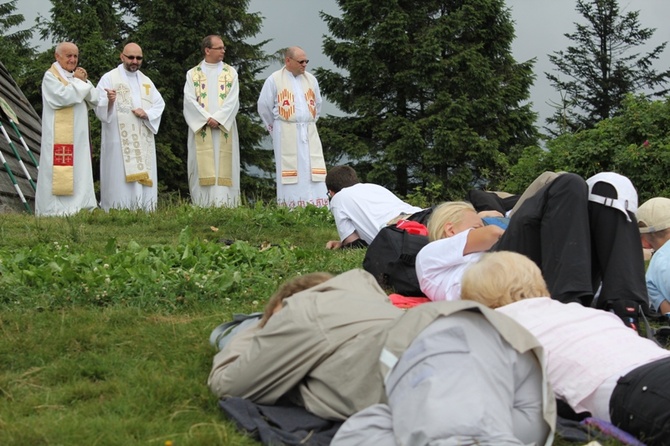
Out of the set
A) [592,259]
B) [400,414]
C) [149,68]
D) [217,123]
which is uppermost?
[149,68]

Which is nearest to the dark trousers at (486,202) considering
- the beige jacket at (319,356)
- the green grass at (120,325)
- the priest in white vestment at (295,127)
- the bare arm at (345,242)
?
the green grass at (120,325)

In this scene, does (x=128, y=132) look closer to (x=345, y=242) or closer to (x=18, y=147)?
(x=18, y=147)

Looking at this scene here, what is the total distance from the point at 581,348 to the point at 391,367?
0.91 m

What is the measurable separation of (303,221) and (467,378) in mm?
7652

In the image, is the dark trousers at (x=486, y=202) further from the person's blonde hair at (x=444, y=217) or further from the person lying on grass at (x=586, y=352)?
the person lying on grass at (x=586, y=352)

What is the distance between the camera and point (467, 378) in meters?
2.88

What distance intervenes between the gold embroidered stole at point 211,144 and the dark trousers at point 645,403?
11070mm

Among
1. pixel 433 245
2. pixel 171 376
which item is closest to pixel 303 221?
pixel 433 245

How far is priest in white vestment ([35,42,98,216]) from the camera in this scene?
1252 centimetres

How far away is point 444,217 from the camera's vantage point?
18.1 feet

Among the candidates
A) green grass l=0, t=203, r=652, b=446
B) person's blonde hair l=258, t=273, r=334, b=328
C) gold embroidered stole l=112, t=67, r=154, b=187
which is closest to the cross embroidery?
gold embroidered stole l=112, t=67, r=154, b=187

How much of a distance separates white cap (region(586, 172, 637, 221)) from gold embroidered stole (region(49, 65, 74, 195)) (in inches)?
358

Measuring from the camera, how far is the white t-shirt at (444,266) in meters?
5.19

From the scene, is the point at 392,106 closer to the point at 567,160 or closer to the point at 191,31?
the point at 191,31
